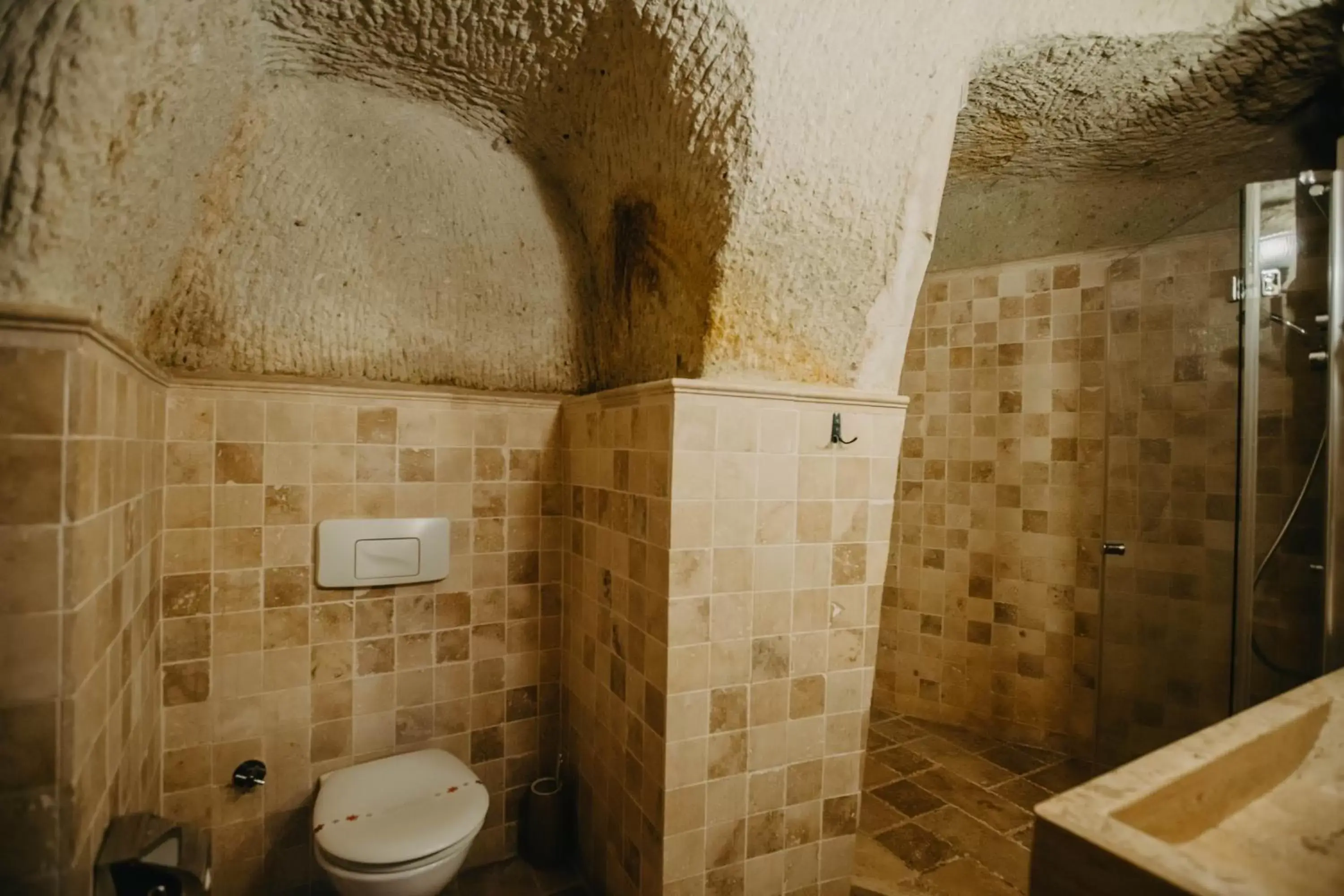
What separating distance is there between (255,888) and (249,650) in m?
0.68

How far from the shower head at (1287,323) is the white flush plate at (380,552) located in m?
2.65

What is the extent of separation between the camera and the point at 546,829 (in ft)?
5.99

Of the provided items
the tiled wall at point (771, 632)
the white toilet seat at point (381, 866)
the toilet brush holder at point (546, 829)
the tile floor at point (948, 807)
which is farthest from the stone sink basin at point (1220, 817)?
the toilet brush holder at point (546, 829)

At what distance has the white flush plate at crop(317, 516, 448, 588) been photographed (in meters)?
1.67

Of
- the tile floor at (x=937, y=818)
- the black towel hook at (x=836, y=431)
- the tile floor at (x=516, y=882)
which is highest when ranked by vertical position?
the black towel hook at (x=836, y=431)

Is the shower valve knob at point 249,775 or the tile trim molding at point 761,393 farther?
the shower valve knob at point 249,775

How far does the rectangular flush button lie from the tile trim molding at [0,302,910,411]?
44cm

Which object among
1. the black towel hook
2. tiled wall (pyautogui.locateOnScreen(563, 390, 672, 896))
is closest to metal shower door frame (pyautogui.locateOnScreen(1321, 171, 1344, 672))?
the black towel hook

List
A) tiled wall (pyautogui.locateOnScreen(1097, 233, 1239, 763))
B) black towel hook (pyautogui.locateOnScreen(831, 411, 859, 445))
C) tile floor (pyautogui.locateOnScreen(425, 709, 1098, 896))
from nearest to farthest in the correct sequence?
1. black towel hook (pyautogui.locateOnScreen(831, 411, 859, 445))
2. tile floor (pyautogui.locateOnScreen(425, 709, 1098, 896))
3. tiled wall (pyautogui.locateOnScreen(1097, 233, 1239, 763))

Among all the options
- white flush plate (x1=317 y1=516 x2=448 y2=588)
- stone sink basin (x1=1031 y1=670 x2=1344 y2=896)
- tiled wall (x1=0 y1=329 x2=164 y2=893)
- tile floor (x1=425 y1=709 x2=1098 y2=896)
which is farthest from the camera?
tile floor (x1=425 y1=709 x2=1098 y2=896)

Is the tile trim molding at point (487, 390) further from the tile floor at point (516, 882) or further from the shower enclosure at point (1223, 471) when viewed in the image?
the tile floor at point (516, 882)

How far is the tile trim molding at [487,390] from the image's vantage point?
134 cm

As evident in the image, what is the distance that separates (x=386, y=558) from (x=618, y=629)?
2.43ft

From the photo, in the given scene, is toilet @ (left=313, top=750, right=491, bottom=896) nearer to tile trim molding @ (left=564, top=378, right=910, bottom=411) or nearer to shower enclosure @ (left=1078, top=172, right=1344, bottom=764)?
tile trim molding @ (left=564, top=378, right=910, bottom=411)
